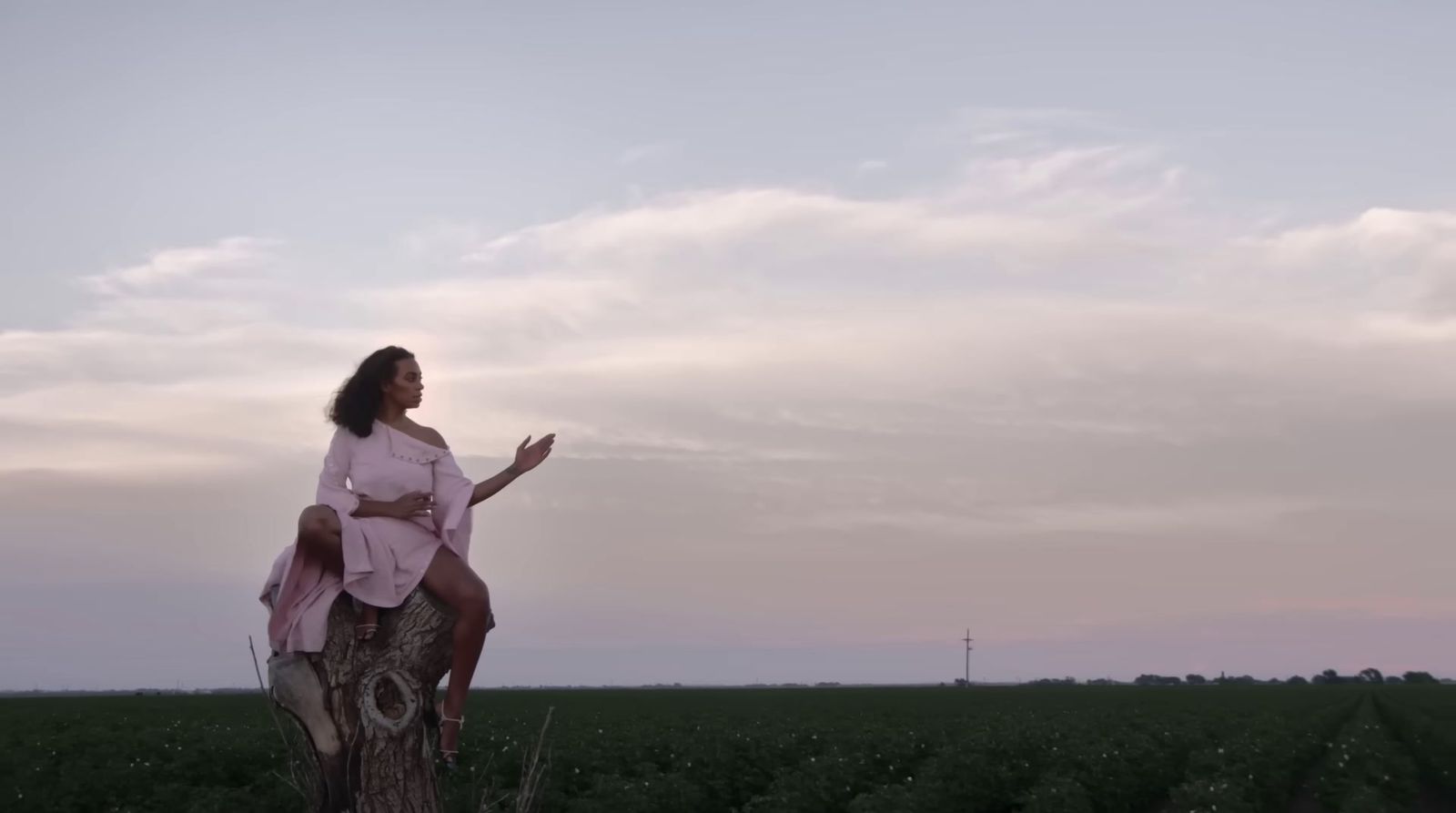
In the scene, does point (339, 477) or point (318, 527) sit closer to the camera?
point (318, 527)

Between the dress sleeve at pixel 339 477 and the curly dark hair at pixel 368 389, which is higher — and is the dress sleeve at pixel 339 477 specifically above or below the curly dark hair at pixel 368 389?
below

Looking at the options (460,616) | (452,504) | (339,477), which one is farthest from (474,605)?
(339,477)

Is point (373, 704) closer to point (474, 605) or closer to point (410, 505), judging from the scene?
point (474, 605)

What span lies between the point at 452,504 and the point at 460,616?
382mm

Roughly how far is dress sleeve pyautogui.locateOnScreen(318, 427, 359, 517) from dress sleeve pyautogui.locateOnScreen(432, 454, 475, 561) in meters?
0.27

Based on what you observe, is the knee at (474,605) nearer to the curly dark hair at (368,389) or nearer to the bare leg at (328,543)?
the bare leg at (328,543)

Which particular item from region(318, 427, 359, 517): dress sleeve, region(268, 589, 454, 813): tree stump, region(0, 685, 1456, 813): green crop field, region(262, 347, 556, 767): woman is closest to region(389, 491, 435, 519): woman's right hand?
region(262, 347, 556, 767): woman

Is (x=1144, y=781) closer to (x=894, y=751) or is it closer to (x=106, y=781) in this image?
(x=894, y=751)

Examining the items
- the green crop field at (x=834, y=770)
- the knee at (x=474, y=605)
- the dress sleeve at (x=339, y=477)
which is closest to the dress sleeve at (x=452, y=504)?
the knee at (x=474, y=605)

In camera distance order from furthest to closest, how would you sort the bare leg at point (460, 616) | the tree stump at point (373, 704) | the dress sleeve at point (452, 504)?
the dress sleeve at point (452, 504), the bare leg at point (460, 616), the tree stump at point (373, 704)

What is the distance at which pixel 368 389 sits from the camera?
4727mm

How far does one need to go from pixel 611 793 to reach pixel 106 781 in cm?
634

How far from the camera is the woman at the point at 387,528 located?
4.47 m

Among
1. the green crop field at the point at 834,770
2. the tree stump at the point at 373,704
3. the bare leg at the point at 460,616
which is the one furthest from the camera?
the green crop field at the point at 834,770
